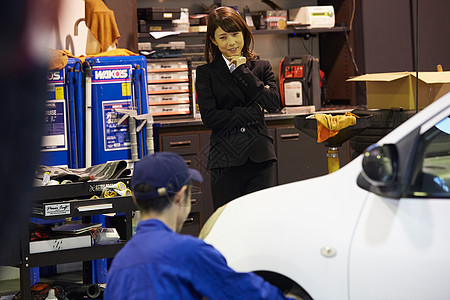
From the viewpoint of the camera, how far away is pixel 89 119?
15.4 feet

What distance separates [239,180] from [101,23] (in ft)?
7.33

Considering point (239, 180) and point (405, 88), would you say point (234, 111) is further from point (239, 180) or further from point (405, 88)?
point (405, 88)

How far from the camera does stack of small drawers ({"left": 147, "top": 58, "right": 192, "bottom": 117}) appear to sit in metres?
6.20

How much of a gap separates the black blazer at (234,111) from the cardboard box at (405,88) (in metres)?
0.64

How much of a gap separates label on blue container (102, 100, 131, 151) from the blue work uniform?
305 cm

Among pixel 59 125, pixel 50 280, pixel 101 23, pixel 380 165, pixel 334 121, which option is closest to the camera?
pixel 380 165

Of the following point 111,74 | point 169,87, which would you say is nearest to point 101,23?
point 111,74

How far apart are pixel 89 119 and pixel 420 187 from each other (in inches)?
122

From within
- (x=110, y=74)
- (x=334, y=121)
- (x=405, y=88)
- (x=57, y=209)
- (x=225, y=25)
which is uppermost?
(x=225, y=25)

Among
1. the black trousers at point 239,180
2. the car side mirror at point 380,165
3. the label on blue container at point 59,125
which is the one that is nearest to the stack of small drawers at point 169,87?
the label on blue container at point 59,125

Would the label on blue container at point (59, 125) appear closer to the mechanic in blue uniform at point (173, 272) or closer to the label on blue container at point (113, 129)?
the label on blue container at point (113, 129)

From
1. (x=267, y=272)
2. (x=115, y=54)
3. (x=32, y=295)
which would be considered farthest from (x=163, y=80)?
(x=267, y=272)

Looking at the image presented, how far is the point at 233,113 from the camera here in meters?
3.64

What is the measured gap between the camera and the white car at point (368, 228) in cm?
201
